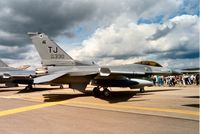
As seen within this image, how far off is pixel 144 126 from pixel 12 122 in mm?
4430

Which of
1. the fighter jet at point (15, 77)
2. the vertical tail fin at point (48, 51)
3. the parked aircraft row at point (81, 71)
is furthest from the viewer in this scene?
the fighter jet at point (15, 77)

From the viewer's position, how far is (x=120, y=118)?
7.13 m

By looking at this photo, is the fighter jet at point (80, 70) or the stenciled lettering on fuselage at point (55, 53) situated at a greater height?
the stenciled lettering on fuselage at point (55, 53)

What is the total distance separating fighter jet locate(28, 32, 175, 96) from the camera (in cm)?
1407

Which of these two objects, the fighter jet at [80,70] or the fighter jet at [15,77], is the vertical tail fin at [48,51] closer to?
the fighter jet at [80,70]

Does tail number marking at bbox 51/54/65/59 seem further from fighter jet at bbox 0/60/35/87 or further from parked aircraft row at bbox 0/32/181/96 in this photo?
fighter jet at bbox 0/60/35/87

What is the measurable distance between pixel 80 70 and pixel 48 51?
125 inches

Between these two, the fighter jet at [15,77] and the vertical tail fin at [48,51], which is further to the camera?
the fighter jet at [15,77]

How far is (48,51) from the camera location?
15.3 metres

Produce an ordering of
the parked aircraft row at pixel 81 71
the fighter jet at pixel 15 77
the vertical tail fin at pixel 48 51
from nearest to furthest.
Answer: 1. the parked aircraft row at pixel 81 71
2. the vertical tail fin at pixel 48 51
3. the fighter jet at pixel 15 77

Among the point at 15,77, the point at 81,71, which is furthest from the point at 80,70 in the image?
the point at 15,77

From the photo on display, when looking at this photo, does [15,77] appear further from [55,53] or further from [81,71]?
[81,71]

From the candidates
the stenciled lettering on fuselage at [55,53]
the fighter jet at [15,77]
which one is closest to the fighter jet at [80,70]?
the stenciled lettering on fuselage at [55,53]

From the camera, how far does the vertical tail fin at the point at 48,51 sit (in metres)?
15.3
